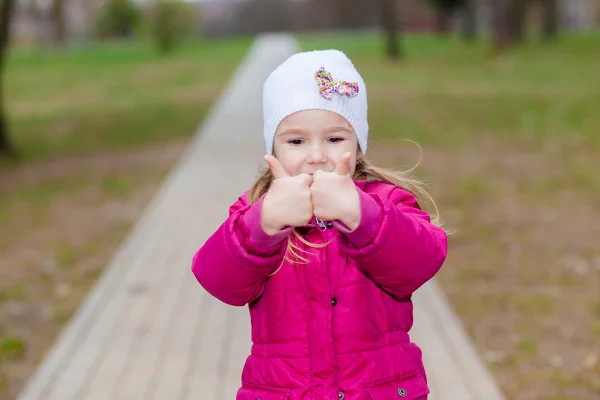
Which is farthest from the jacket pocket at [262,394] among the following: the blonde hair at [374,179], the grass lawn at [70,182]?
the grass lawn at [70,182]

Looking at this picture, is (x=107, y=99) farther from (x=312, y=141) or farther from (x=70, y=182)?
(x=312, y=141)

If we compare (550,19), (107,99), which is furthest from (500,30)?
(107,99)

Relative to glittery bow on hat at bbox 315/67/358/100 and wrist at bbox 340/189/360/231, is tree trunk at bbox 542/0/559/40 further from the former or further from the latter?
wrist at bbox 340/189/360/231

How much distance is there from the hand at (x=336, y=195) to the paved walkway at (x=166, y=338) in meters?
2.43

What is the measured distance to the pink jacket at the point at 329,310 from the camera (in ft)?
7.39

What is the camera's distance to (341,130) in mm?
2359

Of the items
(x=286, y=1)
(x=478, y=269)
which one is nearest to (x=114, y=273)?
(x=478, y=269)

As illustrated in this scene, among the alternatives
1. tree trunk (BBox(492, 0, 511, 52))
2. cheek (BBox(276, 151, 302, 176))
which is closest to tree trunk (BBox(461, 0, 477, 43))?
tree trunk (BBox(492, 0, 511, 52))

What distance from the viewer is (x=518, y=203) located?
30.4 ft

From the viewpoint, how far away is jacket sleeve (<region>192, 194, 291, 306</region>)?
2160mm

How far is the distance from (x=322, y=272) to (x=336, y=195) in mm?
342

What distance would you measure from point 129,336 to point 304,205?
11.3 feet

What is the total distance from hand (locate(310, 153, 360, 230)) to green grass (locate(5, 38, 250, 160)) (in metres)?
11.4

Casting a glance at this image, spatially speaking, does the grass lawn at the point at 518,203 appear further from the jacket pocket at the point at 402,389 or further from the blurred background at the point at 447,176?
the jacket pocket at the point at 402,389
